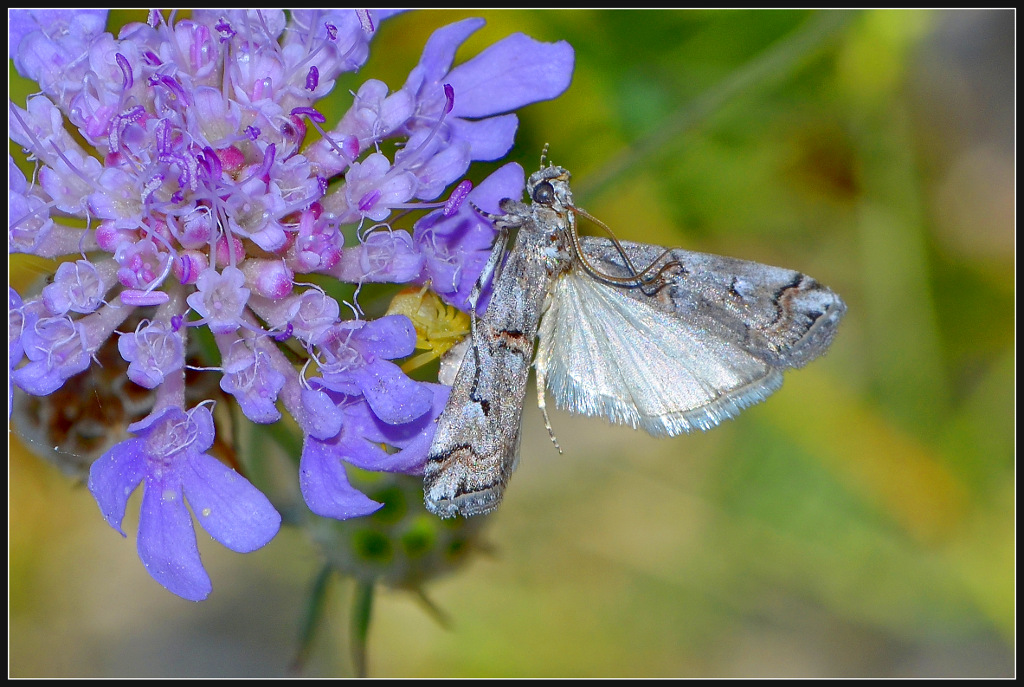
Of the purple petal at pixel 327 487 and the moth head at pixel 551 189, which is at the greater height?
the moth head at pixel 551 189

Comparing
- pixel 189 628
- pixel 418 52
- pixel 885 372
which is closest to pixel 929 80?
pixel 885 372

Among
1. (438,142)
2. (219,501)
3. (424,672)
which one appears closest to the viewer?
(219,501)

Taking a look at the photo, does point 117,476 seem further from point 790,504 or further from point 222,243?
point 790,504

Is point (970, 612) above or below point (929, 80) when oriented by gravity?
below

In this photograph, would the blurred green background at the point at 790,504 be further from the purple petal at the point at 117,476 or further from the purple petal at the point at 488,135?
the purple petal at the point at 117,476

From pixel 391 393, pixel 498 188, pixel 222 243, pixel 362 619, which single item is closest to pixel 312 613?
pixel 362 619

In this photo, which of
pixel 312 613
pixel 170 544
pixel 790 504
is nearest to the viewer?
pixel 170 544

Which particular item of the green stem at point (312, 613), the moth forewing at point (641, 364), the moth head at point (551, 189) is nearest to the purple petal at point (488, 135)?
the moth head at point (551, 189)

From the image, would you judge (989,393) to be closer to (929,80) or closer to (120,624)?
(929,80)
